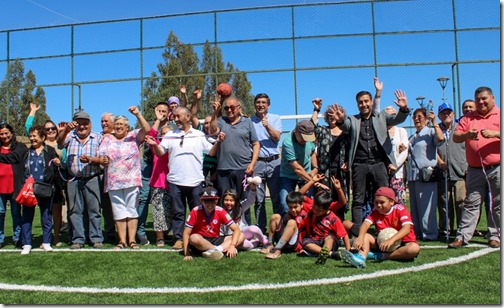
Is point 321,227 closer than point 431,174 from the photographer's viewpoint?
Yes

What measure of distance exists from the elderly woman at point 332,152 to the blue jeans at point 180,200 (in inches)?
65.9

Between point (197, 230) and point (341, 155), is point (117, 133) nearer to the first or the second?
point (197, 230)

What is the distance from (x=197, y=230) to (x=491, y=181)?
12.0 feet

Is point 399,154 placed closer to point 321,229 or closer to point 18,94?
point 321,229

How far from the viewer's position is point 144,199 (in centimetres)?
774

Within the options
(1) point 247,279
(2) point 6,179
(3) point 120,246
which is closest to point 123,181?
(3) point 120,246

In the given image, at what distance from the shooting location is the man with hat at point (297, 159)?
6.99m

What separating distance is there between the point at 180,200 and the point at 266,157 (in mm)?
1323

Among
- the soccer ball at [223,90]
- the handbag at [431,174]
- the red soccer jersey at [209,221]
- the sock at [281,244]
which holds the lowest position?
the sock at [281,244]

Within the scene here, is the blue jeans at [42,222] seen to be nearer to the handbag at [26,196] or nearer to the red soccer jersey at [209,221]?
the handbag at [26,196]

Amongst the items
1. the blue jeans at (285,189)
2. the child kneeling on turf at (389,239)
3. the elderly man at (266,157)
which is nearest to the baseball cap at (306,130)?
the elderly man at (266,157)

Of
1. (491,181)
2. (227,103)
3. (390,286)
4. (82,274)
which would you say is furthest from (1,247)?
(491,181)

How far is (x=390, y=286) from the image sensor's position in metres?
4.52

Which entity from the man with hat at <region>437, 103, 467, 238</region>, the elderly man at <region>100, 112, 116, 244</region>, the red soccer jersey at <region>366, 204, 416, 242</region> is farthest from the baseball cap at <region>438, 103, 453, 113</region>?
the elderly man at <region>100, 112, 116, 244</region>
